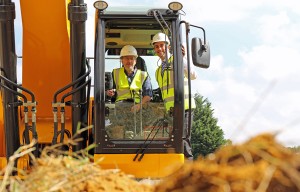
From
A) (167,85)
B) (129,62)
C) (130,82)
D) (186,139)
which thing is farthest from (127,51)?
(186,139)

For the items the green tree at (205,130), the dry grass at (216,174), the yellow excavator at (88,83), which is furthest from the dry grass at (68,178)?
the green tree at (205,130)

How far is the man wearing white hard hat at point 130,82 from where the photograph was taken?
22.5 feet

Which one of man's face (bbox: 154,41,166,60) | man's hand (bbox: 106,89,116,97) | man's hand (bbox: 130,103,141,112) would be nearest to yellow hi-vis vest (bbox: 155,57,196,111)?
man's face (bbox: 154,41,166,60)

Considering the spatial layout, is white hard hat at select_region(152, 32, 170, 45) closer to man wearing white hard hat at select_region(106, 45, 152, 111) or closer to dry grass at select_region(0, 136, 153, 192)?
man wearing white hard hat at select_region(106, 45, 152, 111)

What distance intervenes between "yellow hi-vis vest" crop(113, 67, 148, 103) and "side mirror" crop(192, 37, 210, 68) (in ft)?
2.55

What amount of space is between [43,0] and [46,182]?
15.4 feet

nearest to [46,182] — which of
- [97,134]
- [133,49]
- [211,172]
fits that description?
[211,172]

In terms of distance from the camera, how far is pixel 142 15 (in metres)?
6.91

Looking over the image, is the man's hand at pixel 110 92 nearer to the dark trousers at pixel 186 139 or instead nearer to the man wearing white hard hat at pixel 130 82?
the man wearing white hard hat at pixel 130 82

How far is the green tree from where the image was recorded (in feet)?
141

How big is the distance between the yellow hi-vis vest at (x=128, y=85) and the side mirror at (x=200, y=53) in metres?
0.78

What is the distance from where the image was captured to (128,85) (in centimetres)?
696

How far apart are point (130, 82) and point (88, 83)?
0.49 meters

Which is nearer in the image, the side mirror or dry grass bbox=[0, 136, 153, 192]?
dry grass bbox=[0, 136, 153, 192]
